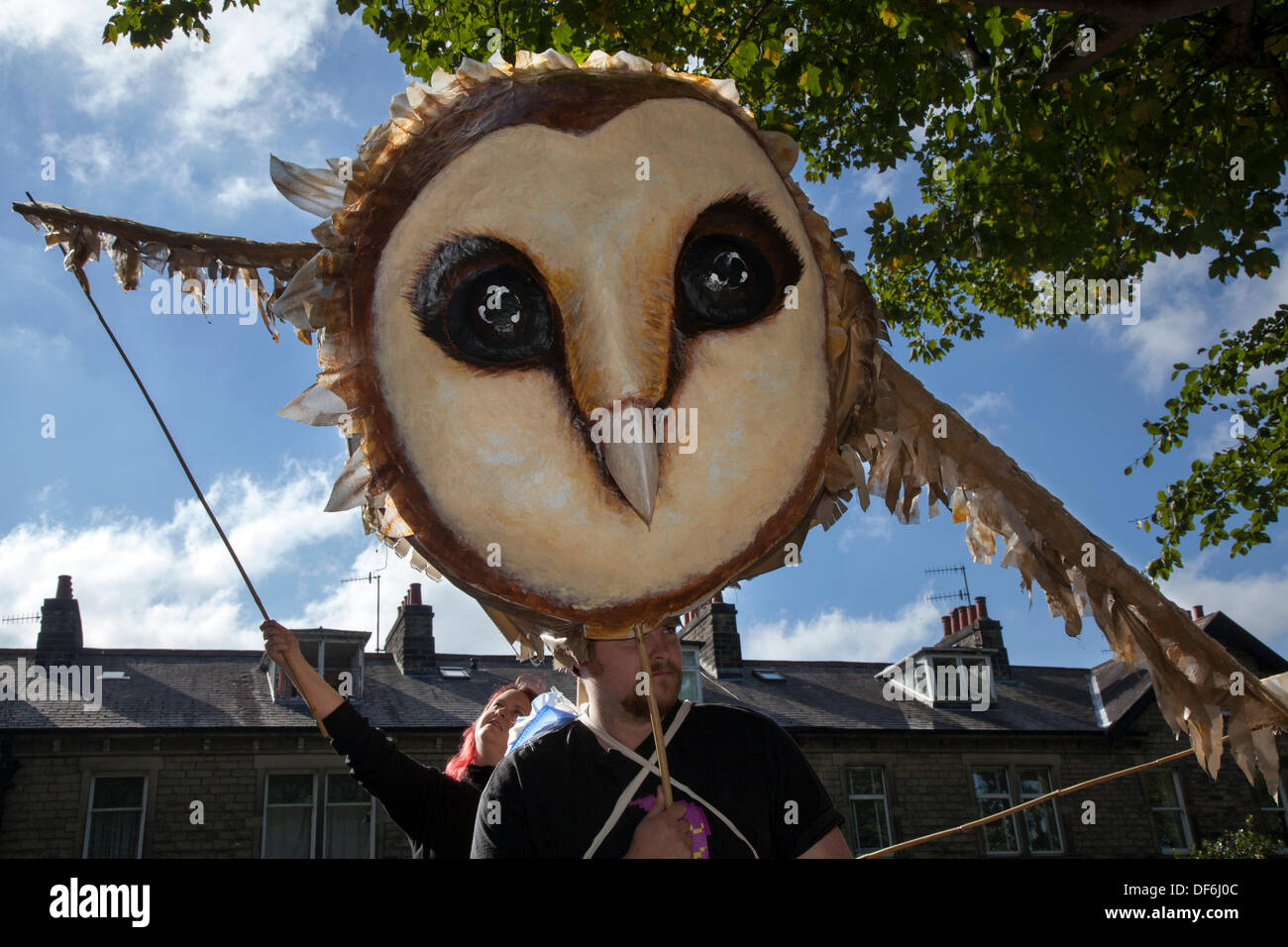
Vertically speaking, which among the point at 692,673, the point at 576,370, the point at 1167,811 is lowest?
the point at 1167,811

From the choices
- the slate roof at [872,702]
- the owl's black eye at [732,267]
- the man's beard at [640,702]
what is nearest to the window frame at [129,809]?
the slate roof at [872,702]

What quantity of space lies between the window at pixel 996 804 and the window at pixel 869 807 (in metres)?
1.66

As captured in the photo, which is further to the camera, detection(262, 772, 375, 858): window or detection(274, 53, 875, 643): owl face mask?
detection(262, 772, 375, 858): window

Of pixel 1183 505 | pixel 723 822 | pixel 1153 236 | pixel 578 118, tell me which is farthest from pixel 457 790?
pixel 1183 505

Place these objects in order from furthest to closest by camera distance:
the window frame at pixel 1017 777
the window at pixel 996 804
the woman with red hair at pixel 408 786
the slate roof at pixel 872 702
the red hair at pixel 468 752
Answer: the slate roof at pixel 872 702 → the window frame at pixel 1017 777 → the window at pixel 996 804 → the red hair at pixel 468 752 → the woman with red hair at pixel 408 786

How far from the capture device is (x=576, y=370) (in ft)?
3.66

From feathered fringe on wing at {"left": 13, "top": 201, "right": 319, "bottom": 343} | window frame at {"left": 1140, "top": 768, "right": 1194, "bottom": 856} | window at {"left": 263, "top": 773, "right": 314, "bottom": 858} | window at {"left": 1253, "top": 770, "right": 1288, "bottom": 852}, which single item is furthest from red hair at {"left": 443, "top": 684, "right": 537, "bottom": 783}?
window at {"left": 1253, "top": 770, "right": 1288, "bottom": 852}

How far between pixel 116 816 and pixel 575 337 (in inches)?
587

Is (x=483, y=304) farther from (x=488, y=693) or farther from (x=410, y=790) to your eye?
(x=488, y=693)

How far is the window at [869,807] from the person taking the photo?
1591cm

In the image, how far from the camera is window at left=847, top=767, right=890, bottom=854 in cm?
1591

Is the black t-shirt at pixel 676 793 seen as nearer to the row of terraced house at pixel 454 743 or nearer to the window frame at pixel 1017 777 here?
the row of terraced house at pixel 454 743

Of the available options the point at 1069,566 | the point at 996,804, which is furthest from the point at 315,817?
the point at 1069,566

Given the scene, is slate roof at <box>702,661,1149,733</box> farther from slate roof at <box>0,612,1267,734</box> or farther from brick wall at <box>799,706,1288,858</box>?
brick wall at <box>799,706,1288,858</box>
